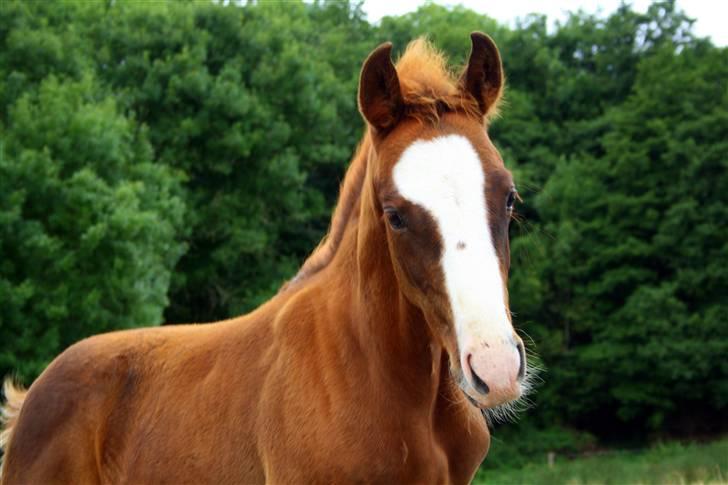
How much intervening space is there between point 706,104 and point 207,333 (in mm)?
39752

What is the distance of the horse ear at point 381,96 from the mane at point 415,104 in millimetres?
54

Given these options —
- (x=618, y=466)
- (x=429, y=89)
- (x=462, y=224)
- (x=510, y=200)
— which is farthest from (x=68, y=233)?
(x=462, y=224)

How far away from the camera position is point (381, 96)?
14.2 ft

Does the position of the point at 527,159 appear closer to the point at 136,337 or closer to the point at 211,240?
the point at 211,240

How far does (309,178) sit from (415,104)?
3814cm

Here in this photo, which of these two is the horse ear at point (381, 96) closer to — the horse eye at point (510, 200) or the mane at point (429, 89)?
the mane at point (429, 89)

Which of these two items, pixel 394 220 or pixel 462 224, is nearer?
pixel 462 224

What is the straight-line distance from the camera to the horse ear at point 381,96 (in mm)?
4293

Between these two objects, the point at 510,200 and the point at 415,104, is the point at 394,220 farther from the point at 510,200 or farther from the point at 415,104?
the point at 415,104

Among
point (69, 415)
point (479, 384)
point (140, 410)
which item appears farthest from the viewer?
point (69, 415)

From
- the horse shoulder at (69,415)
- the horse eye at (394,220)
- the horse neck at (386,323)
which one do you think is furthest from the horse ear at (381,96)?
the horse shoulder at (69,415)

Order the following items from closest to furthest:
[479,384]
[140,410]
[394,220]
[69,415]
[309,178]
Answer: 1. [479,384]
2. [394,220]
3. [140,410]
4. [69,415]
5. [309,178]

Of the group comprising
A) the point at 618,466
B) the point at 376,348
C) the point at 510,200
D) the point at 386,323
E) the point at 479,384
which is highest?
the point at 510,200

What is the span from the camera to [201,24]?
128 ft
